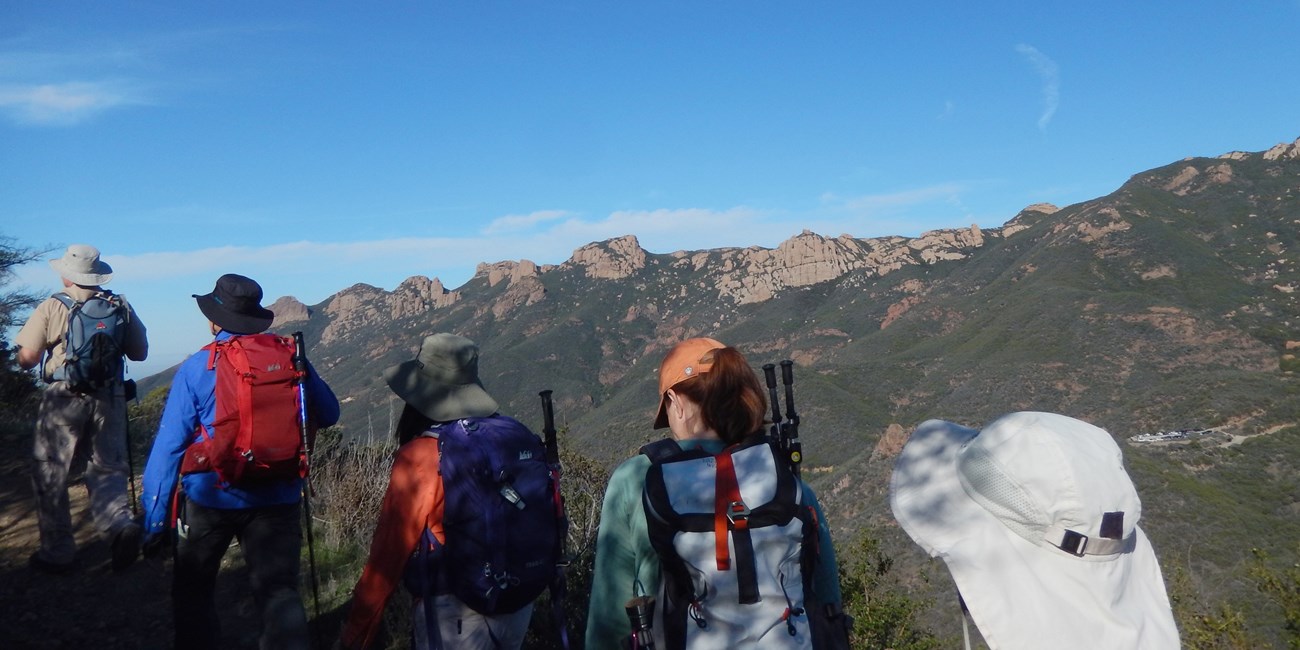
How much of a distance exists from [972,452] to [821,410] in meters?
45.5

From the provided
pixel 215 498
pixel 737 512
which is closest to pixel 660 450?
pixel 737 512

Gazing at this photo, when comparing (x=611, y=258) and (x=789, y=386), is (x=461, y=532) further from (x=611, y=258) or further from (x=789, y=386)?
(x=611, y=258)

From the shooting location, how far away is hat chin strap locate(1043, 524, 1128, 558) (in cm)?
162

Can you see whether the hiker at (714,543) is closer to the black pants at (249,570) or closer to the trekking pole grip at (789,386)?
the trekking pole grip at (789,386)

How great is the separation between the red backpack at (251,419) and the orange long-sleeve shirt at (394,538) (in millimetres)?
758

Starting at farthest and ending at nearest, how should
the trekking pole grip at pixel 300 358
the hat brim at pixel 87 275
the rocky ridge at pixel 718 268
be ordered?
the rocky ridge at pixel 718 268, the hat brim at pixel 87 275, the trekking pole grip at pixel 300 358

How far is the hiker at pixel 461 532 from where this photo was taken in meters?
2.45

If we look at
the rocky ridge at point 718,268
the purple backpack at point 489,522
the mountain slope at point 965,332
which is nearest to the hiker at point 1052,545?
the purple backpack at point 489,522

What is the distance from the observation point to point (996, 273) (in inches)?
2913

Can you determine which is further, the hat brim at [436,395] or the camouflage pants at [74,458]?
the camouflage pants at [74,458]

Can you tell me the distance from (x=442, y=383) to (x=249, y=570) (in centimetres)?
110

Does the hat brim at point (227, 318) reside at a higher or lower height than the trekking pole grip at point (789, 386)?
higher

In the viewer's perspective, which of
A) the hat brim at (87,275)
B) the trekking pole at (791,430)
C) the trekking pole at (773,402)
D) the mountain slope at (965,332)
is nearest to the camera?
the trekking pole at (791,430)

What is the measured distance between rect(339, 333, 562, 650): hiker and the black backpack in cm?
260
